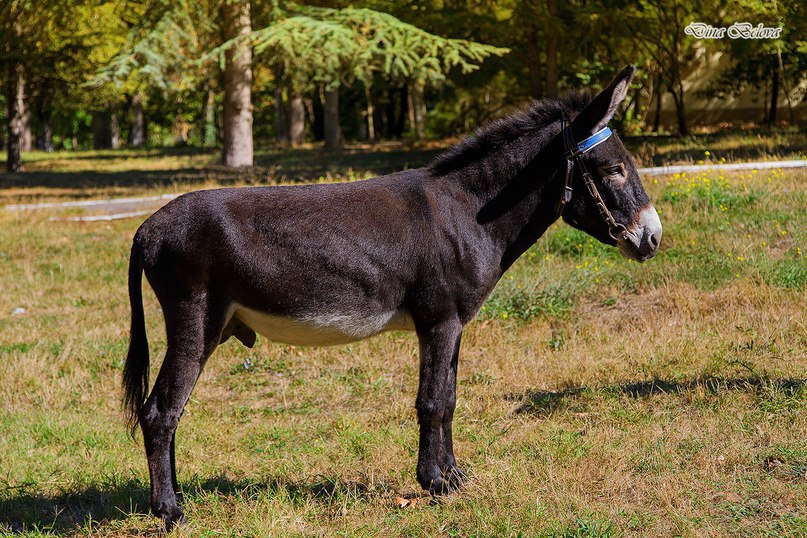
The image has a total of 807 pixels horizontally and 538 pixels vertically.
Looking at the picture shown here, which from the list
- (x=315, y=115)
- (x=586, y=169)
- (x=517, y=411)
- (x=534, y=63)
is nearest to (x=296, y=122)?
(x=534, y=63)

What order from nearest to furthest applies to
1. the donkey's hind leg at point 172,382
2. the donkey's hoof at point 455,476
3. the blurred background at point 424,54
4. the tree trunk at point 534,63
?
the donkey's hind leg at point 172,382
the donkey's hoof at point 455,476
the blurred background at point 424,54
the tree trunk at point 534,63

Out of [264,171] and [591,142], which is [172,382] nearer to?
[591,142]

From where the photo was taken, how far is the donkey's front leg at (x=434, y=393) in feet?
16.7

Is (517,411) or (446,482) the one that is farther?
(517,411)

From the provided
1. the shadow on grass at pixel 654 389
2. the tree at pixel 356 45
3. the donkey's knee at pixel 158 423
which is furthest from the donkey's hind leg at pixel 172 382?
the tree at pixel 356 45

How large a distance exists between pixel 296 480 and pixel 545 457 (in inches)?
67.1

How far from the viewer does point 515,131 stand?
535 centimetres

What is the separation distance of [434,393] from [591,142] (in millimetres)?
1769

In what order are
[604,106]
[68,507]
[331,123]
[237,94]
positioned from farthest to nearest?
1. [331,123]
2. [237,94]
3. [68,507]
4. [604,106]

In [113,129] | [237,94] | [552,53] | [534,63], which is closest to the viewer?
[552,53]

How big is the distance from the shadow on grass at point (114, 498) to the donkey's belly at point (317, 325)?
3.31 ft

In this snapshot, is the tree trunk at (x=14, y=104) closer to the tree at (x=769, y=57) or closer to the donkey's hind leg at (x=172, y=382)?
the tree at (x=769, y=57)

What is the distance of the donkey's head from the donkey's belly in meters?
1.37

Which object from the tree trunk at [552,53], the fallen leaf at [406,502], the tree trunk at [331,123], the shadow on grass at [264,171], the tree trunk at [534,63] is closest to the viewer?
the fallen leaf at [406,502]
